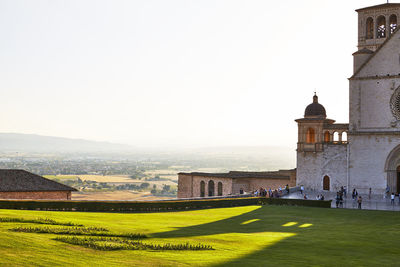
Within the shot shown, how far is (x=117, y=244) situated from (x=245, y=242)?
20.2ft

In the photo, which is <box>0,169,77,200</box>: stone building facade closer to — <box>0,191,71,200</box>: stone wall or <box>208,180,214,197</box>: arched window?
<box>0,191,71,200</box>: stone wall

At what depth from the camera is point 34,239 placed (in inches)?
720

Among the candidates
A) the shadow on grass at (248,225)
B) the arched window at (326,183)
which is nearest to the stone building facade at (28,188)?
the shadow on grass at (248,225)

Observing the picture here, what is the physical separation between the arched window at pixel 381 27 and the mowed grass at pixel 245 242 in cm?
2827

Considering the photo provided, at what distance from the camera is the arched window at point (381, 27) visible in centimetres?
5888

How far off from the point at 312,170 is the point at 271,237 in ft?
110

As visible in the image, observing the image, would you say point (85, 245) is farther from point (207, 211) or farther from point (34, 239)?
point (207, 211)

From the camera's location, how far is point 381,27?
59.4m

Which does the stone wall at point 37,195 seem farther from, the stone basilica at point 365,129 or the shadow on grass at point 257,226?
the stone basilica at point 365,129

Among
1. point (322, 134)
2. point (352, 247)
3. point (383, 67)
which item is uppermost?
point (383, 67)

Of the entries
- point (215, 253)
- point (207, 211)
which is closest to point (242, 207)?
point (207, 211)

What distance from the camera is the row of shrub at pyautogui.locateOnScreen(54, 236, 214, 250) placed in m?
18.4

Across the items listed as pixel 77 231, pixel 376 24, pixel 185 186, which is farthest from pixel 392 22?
pixel 77 231

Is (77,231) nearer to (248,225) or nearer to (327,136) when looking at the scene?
(248,225)
